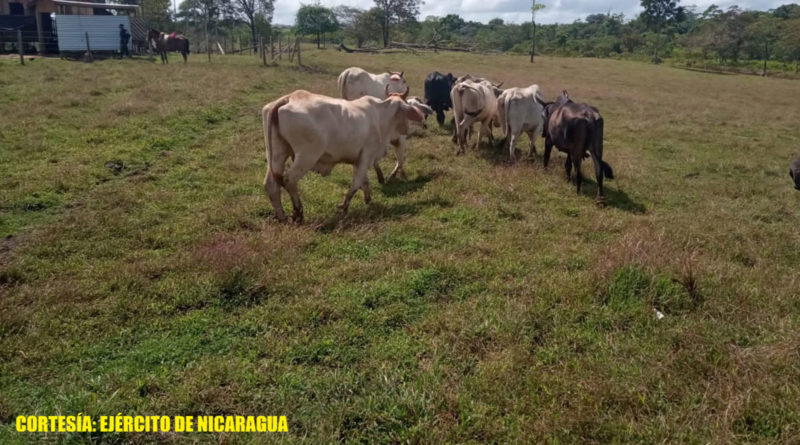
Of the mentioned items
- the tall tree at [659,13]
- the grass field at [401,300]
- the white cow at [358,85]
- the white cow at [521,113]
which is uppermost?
the tall tree at [659,13]

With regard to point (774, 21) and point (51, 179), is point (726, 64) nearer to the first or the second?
point (774, 21)

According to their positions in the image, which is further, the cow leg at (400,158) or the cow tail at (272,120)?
the cow leg at (400,158)

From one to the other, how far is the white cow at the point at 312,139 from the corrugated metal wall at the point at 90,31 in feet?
80.8

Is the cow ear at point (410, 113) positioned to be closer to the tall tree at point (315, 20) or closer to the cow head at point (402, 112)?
the cow head at point (402, 112)

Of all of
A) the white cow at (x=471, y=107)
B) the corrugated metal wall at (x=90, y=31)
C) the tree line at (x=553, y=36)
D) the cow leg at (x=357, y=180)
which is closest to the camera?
the cow leg at (x=357, y=180)

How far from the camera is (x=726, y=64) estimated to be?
51.9 metres

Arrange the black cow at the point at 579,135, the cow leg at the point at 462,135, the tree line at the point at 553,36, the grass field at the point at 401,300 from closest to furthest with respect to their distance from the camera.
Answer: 1. the grass field at the point at 401,300
2. the black cow at the point at 579,135
3. the cow leg at the point at 462,135
4. the tree line at the point at 553,36

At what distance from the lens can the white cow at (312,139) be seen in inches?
249

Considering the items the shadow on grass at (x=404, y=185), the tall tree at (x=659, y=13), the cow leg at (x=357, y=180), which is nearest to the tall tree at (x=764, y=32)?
the tall tree at (x=659, y=13)

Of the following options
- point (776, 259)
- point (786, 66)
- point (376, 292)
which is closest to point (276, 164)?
point (376, 292)

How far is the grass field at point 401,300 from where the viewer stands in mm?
3344

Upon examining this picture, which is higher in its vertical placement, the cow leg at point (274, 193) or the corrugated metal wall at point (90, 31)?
the corrugated metal wall at point (90, 31)

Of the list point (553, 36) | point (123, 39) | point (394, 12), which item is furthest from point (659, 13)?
point (123, 39)

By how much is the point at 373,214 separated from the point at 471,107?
5.03 meters
